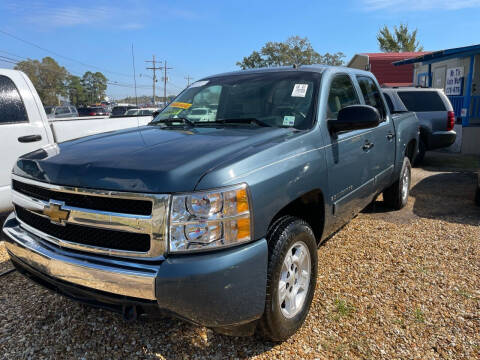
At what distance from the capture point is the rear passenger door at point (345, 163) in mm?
2941

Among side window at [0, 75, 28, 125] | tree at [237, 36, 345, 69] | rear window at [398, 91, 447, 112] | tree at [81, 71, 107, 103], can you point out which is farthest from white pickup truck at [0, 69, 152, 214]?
tree at [81, 71, 107, 103]

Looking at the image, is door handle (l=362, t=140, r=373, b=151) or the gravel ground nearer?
the gravel ground

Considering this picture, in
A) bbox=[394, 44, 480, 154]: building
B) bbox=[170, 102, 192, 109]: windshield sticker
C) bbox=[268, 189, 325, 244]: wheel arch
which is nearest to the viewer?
bbox=[268, 189, 325, 244]: wheel arch

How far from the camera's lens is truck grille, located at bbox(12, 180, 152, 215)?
1911 mm

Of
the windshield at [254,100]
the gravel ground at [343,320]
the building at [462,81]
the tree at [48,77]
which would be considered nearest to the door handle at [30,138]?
the gravel ground at [343,320]

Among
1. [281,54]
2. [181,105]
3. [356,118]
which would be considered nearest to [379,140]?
[356,118]

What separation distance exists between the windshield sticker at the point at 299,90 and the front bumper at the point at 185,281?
4.95 ft

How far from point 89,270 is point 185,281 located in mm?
556

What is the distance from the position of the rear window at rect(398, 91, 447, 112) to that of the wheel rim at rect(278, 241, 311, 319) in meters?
7.74

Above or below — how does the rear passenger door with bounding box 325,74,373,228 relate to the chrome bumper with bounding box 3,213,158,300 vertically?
above

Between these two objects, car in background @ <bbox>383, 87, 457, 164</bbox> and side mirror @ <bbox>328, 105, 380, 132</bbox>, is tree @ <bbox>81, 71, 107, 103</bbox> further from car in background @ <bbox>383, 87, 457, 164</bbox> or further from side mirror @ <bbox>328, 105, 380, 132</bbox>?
side mirror @ <bbox>328, 105, 380, 132</bbox>

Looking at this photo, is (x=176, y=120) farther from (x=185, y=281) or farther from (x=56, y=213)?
(x=185, y=281)

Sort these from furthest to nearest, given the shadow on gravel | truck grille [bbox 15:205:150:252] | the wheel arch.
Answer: the shadow on gravel < the wheel arch < truck grille [bbox 15:205:150:252]

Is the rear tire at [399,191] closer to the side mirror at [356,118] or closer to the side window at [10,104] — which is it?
the side mirror at [356,118]
